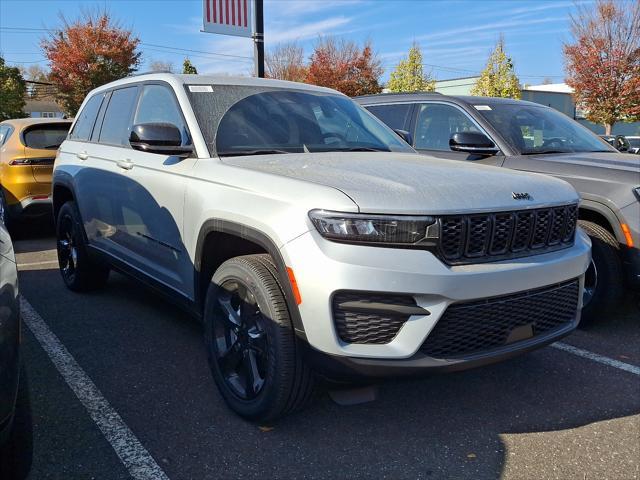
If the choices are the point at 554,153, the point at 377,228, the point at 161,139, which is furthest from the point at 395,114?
the point at 377,228

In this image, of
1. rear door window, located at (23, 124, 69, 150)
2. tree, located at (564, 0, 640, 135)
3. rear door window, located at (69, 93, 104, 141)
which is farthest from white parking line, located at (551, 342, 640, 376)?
tree, located at (564, 0, 640, 135)

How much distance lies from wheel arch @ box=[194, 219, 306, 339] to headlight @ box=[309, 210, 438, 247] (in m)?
0.34

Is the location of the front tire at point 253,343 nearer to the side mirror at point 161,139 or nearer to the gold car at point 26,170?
the side mirror at point 161,139

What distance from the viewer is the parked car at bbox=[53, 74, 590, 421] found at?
2.38 metres

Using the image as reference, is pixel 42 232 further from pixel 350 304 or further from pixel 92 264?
pixel 350 304

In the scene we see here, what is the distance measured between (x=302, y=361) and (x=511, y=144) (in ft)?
11.1

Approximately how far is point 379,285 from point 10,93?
118ft

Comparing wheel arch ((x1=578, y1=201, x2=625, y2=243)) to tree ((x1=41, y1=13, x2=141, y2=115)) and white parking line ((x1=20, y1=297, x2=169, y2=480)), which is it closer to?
white parking line ((x1=20, y1=297, x2=169, y2=480))

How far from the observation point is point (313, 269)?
2369mm

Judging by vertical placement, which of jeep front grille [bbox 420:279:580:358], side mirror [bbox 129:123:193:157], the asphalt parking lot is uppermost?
side mirror [bbox 129:123:193:157]

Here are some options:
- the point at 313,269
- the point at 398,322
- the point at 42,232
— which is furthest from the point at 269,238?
the point at 42,232

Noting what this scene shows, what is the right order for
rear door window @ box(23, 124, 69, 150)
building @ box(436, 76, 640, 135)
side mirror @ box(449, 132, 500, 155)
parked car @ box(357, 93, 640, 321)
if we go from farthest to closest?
building @ box(436, 76, 640, 135) → rear door window @ box(23, 124, 69, 150) → side mirror @ box(449, 132, 500, 155) → parked car @ box(357, 93, 640, 321)

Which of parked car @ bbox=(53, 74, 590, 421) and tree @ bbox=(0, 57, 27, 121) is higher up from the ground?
tree @ bbox=(0, 57, 27, 121)

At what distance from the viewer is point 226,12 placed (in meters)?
8.39
